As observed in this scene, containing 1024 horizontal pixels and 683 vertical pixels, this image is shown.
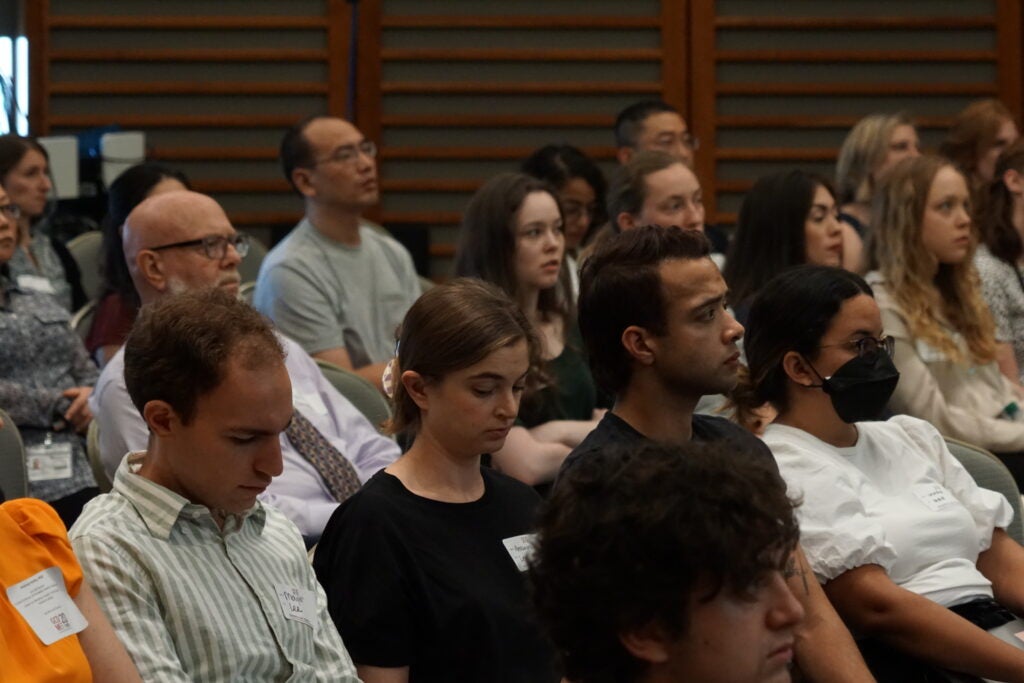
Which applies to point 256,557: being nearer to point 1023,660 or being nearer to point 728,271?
point 1023,660

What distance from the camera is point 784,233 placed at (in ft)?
14.1

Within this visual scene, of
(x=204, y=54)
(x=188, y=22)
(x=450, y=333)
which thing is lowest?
(x=450, y=333)

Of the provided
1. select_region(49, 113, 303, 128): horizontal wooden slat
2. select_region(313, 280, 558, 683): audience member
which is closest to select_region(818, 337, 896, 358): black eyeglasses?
select_region(313, 280, 558, 683): audience member

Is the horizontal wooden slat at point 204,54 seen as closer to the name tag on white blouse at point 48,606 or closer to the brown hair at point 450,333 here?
the brown hair at point 450,333

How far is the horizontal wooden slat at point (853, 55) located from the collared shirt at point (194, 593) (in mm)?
5092

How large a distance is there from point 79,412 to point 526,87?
11.3 ft

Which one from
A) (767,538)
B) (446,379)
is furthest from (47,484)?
(767,538)

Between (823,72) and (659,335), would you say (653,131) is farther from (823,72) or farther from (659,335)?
(659,335)

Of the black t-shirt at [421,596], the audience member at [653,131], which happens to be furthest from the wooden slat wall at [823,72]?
the black t-shirt at [421,596]

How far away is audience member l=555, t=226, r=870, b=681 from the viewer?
2613 millimetres

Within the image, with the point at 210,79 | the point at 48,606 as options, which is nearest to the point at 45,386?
the point at 48,606

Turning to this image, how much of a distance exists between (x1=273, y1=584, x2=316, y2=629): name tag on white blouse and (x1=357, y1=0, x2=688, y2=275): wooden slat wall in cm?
464

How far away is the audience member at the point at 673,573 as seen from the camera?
151 cm

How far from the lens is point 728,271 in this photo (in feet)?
14.1
